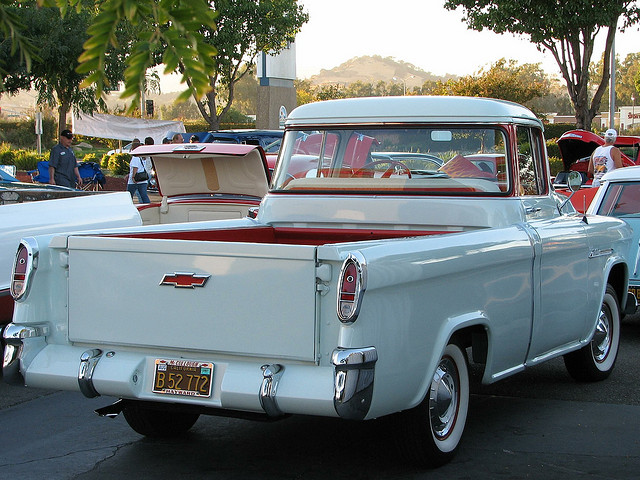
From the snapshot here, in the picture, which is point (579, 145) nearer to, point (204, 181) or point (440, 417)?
point (204, 181)

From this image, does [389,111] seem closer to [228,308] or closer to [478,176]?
[478,176]

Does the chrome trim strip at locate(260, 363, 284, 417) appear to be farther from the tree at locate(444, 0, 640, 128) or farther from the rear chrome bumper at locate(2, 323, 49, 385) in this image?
the tree at locate(444, 0, 640, 128)

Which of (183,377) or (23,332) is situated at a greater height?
(23,332)

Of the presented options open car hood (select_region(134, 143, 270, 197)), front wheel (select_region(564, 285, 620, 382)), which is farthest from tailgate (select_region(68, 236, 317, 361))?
open car hood (select_region(134, 143, 270, 197))

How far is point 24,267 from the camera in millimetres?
4840

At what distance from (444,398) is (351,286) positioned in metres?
1.22

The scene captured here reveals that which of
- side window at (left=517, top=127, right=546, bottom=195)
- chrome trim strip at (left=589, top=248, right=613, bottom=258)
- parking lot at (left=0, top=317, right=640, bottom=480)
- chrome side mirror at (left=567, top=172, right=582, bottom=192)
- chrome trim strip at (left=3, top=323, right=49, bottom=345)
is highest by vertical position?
side window at (left=517, top=127, right=546, bottom=195)

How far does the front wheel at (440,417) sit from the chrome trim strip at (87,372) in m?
1.61

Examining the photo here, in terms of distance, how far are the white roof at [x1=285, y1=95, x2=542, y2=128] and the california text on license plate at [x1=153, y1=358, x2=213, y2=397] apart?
9.09 feet

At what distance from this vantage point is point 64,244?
15.8 ft

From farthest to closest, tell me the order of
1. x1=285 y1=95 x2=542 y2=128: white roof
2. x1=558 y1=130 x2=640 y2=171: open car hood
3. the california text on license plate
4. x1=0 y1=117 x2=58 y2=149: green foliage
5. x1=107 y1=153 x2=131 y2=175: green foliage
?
x1=0 y1=117 x2=58 y2=149: green foliage
x1=107 y1=153 x2=131 y2=175: green foliage
x1=558 y1=130 x2=640 y2=171: open car hood
x1=285 y1=95 x2=542 y2=128: white roof
the california text on license plate

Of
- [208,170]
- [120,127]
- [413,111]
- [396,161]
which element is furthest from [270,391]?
[120,127]

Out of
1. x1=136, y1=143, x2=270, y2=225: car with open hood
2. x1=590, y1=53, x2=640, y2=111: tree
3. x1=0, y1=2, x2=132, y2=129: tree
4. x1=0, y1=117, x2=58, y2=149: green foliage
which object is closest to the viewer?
x1=0, y1=2, x2=132, y2=129: tree

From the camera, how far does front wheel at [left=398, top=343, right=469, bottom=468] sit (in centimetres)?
472
